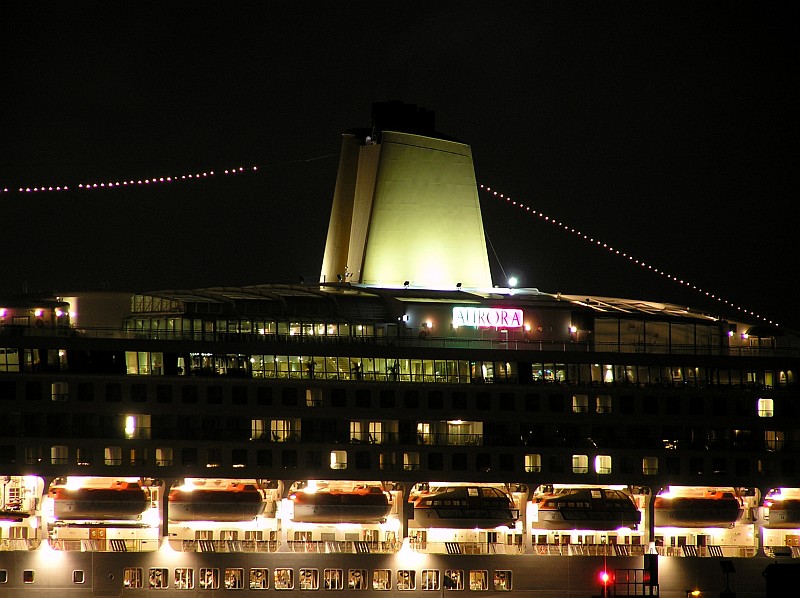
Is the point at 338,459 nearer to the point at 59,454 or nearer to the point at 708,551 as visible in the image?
the point at 59,454

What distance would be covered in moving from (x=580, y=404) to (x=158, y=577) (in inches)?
574

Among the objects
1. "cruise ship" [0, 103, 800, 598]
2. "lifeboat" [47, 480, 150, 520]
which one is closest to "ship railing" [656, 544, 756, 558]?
"cruise ship" [0, 103, 800, 598]

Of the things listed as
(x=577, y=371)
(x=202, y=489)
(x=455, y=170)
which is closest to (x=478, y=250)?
(x=455, y=170)

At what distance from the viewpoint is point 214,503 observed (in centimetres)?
4681

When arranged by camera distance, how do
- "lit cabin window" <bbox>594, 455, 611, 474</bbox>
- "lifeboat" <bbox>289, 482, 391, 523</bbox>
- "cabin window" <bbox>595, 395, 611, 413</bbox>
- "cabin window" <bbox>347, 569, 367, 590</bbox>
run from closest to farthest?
"cabin window" <bbox>347, 569, 367, 590</bbox>, "lifeboat" <bbox>289, 482, 391, 523</bbox>, "lit cabin window" <bbox>594, 455, 611, 474</bbox>, "cabin window" <bbox>595, 395, 611, 413</bbox>

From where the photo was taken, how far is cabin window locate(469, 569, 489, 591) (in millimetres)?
47438

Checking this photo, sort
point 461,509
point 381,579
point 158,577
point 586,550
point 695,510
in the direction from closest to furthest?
point 158,577 < point 381,579 < point 461,509 < point 586,550 < point 695,510

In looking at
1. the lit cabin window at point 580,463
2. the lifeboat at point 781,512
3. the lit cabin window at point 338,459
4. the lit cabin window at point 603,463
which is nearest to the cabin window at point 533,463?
the lit cabin window at point 580,463

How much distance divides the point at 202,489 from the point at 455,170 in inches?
652

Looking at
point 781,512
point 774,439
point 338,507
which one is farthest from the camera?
point 774,439

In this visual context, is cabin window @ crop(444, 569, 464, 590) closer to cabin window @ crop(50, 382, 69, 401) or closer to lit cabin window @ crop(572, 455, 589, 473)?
lit cabin window @ crop(572, 455, 589, 473)

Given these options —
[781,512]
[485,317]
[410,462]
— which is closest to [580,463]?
[410,462]

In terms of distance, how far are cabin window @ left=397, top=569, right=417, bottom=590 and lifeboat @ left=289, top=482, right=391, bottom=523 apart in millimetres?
1775

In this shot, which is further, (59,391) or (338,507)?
(338,507)
